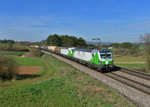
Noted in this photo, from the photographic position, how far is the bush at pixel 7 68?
13.2 meters

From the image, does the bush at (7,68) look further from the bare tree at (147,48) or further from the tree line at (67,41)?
the tree line at (67,41)

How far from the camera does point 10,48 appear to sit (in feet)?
237

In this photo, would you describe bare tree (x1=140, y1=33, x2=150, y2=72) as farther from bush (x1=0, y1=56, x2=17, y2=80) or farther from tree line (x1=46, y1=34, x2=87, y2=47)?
tree line (x1=46, y1=34, x2=87, y2=47)

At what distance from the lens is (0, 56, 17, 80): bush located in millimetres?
13181

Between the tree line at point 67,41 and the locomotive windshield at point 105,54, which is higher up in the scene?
the tree line at point 67,41

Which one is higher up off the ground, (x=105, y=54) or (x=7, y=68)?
(x=105, y=54)

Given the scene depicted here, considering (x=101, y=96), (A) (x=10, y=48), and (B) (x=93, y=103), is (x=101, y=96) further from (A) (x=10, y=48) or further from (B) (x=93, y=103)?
(A) (x=10, y=48)

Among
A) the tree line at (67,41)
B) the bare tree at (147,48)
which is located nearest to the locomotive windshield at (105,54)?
the bare tree at (147,48)

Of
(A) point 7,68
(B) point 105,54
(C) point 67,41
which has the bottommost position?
(A) point 7,68

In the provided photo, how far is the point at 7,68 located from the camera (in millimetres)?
13594

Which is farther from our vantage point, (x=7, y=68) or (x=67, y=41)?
(x=67, y=41)

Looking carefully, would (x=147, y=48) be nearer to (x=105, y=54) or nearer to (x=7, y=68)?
(x=105, y=54)

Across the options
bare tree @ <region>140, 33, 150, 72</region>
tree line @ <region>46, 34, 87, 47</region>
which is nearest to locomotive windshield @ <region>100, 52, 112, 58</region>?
bare tree @ <region>140, 33, 150, 72</region>

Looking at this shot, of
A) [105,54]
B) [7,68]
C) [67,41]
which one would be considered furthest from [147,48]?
[67,41]
